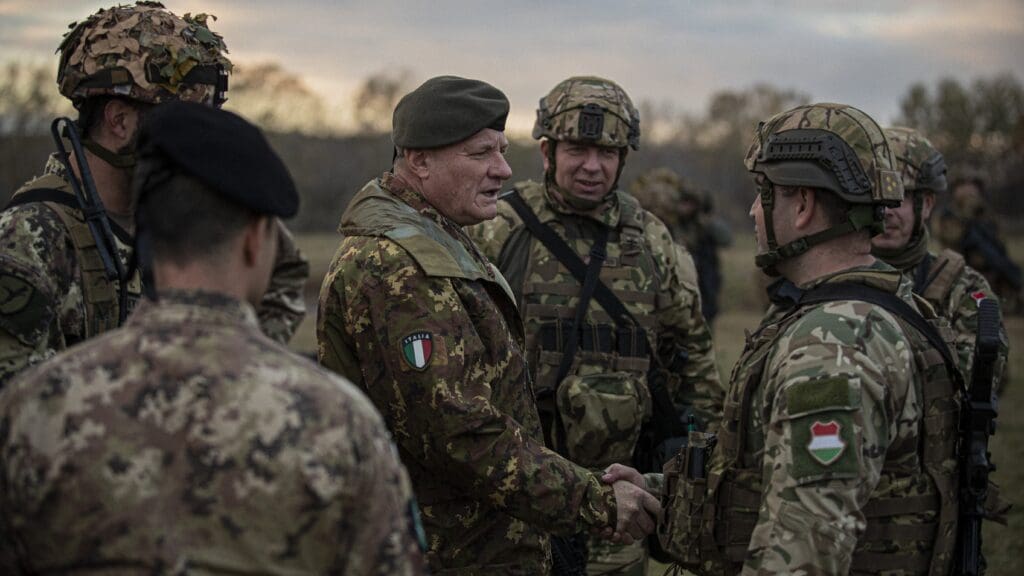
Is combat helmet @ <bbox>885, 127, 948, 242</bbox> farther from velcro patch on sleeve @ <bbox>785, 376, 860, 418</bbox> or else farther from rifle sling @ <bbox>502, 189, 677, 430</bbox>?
velcro patch on sleeve @ <bbox>785, 376, 860, 418</bbox>

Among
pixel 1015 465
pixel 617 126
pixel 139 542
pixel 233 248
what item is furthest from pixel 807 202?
pixel 1015 465

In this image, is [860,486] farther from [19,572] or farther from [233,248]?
[19,572]

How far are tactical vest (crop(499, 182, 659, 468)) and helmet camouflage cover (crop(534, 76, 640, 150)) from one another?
43cm

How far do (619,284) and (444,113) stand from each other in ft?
6.64

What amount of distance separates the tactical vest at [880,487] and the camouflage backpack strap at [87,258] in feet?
7.42

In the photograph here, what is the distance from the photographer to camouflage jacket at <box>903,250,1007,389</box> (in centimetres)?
590

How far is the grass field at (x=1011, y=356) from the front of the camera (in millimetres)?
8070

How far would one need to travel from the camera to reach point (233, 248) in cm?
244

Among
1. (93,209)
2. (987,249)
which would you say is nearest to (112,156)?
(93,209)

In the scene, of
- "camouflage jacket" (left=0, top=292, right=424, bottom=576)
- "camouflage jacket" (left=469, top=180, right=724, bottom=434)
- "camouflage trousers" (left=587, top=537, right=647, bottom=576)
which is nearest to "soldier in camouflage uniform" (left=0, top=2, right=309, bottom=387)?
"camouflage jacket" (left=0, top=292, right=424, bottom=576)

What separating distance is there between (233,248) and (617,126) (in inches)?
160

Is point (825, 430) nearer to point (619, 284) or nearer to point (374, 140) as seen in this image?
point (619, 284)

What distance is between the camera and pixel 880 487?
3387 mm

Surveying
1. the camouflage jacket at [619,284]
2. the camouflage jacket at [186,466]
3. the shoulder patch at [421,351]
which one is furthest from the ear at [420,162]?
the camouflage jacket at [186,466]
